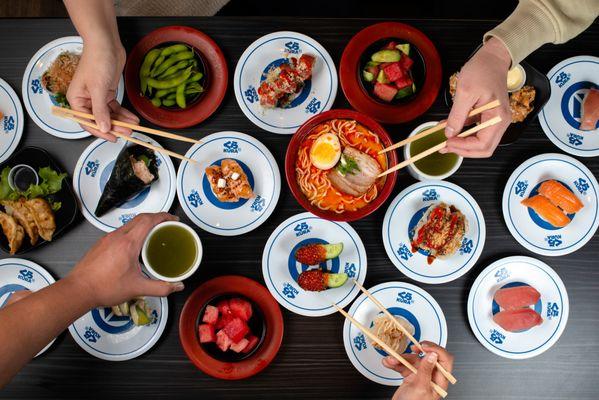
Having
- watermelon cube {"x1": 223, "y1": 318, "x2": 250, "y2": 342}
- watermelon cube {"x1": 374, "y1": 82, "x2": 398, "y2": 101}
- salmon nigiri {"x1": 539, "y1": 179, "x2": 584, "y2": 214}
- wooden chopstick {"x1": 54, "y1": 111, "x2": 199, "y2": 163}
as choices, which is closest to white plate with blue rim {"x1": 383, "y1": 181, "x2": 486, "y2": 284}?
salmon nigiri {"x1": 539, "y1": 179, "x2": 584, "y2": 214}

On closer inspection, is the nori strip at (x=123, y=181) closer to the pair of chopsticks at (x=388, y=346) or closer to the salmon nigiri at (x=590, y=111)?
the pair of chopsticks at (x=388, y=346)

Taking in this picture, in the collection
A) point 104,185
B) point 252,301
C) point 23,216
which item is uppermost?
point 104,185

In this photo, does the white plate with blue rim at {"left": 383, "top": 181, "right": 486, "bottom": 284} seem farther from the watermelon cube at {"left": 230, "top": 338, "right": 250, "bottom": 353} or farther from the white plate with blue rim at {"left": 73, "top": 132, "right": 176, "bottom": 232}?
the white plate with blue rim at {"left": 73, "top": 132, "right": 176, "bottom": 232}

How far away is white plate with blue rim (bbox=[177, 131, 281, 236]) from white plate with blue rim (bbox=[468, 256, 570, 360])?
1.46 metres

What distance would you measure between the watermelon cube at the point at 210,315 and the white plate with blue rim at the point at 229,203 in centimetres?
47

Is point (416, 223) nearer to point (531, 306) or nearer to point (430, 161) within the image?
point (430, 161)

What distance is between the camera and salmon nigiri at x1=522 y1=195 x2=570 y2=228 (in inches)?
113

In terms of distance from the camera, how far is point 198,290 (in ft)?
9.41

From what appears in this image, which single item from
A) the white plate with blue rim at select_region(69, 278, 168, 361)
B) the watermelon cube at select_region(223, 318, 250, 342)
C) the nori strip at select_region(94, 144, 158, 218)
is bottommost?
the white plate with blue rim at select_region(69, 278, 168, 361)

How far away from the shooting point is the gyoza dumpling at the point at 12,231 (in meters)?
2.80

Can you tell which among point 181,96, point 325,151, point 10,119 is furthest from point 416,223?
point 10,119

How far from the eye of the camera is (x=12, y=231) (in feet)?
9.21

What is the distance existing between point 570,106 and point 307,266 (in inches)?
79.7

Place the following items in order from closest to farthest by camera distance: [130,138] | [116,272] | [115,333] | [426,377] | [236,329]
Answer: [116,272]
[426,377]
[130,138]
[236,329]
[115,333]
